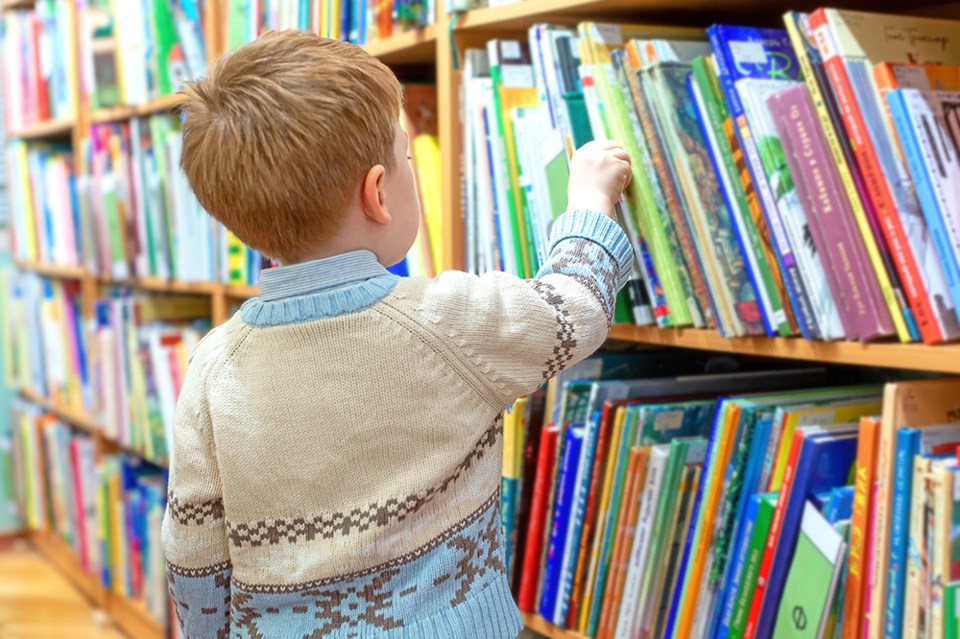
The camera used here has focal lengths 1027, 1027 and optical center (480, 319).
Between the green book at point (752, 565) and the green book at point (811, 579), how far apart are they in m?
0.03

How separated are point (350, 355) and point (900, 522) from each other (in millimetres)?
470

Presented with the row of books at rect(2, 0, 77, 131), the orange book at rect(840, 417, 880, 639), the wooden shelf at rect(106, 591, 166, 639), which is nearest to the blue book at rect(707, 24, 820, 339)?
A: the orange book at rect(840, 417, 880, 639)

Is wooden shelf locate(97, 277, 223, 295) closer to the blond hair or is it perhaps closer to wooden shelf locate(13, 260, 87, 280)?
wooden shelf locate(13, 260, 87, 280)

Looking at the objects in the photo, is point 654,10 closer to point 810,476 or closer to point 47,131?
point 810,476

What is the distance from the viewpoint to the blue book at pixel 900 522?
84 cm

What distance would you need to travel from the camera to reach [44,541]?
312cm

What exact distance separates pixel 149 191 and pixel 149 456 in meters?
0.57

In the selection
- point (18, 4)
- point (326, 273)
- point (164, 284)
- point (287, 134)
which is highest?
point (18, 4)

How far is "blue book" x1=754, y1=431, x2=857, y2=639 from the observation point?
3.05 feet

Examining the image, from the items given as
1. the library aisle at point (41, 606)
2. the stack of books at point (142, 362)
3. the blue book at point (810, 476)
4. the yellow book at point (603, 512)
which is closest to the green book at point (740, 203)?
the blue book at point (810, 476)

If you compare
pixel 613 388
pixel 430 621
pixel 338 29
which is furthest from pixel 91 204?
pixel 430 621

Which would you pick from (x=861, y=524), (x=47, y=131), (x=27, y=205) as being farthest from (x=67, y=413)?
(x=861, y=524)

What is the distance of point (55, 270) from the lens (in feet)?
8.96

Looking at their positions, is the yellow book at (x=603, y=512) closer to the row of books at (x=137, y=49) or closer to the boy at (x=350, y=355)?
the boy at (x=350, y=355)
